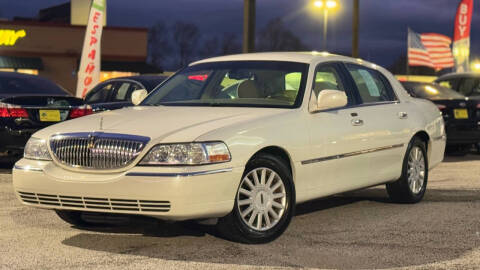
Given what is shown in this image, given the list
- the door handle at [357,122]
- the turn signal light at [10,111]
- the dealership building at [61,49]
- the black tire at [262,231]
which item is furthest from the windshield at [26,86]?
the dealership building at [61,49]

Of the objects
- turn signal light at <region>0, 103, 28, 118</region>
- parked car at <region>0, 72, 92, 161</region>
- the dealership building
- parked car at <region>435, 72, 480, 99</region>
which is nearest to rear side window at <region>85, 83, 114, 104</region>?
parked car at <region>0, 72, 92, 161</region>

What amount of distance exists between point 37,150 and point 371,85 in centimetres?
376

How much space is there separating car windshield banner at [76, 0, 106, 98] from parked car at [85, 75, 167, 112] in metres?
6.46

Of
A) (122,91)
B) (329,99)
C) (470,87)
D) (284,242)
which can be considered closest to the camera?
(284,242)

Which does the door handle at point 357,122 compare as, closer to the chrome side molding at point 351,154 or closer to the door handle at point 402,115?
the chrome side molding at point 351,154

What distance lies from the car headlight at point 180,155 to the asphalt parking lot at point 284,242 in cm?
51

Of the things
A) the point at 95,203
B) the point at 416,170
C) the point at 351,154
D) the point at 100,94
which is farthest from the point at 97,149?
the point at 100,94

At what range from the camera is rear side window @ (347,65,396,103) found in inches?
351

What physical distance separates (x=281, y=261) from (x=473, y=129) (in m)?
10.2

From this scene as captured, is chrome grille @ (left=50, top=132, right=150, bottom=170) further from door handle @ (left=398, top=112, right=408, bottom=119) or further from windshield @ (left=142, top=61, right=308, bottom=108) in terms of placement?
door handle @ (left=398, top=112, right=408, bottom=119)

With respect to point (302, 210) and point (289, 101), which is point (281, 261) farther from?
point (302, 210)

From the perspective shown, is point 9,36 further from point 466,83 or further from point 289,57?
point 289,57

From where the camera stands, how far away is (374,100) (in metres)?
9.09

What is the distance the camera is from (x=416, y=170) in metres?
9.69
